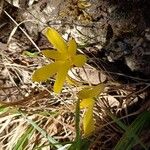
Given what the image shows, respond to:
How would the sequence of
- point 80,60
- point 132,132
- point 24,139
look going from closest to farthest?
point 80,60 → point 132,132 → point 24,139

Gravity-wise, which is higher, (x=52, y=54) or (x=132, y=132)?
(x=52, y=54)

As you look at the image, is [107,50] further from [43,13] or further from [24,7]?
[24,7]

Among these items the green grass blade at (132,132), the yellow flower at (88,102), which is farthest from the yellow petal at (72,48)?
the green grass blade at (132,132)

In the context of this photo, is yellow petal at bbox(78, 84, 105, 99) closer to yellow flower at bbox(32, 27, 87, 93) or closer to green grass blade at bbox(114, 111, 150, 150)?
yellow flower at bbox(32, 27, 87, 93)

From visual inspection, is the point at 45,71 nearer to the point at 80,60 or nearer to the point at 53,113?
the point at 80,60

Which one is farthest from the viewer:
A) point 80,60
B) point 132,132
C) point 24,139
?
point 24,139

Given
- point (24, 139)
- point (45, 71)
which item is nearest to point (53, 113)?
point (24, 139)

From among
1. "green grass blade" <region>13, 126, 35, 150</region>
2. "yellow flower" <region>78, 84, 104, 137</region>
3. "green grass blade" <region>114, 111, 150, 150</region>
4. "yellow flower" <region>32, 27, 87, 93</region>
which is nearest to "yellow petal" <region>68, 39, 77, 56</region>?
"yellow flower" <region>32, 27, 87, 93</region>

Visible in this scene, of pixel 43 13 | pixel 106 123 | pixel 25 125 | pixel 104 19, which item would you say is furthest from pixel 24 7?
pixel 106 123

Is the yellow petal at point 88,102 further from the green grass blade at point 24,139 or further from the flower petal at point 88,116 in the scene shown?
the green grass blade at point 24,139
